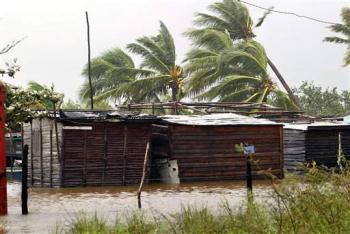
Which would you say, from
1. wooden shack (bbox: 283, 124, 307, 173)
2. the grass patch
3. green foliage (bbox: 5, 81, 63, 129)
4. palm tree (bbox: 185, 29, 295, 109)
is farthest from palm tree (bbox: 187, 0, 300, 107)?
the grass patch

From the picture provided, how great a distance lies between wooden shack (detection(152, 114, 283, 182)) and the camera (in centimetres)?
2420

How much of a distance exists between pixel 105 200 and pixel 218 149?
27.0 feet

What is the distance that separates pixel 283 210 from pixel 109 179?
1610cm

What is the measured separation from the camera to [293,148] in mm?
26844

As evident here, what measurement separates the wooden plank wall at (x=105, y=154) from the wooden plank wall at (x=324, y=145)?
7.29m

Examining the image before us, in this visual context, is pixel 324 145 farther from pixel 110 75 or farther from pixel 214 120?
pixel 110 75

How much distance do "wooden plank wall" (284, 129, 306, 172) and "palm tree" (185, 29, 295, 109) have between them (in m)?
9.41

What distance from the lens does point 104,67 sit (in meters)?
40.5

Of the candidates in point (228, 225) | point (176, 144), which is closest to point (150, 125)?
point (176, 144)

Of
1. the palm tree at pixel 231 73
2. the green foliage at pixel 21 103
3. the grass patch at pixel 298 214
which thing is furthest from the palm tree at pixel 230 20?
the grass patch at pixel 298 214

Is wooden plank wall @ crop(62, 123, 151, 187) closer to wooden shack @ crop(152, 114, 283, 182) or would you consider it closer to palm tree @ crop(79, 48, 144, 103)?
wooden shack @ crop(152, 114, 283, 182)

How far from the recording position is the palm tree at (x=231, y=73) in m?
36.6

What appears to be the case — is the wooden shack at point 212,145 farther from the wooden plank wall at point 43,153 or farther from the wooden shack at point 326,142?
the wooden plank wall at point 43,153

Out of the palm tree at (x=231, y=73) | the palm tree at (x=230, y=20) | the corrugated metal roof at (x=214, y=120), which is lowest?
the corrugated metal roof at (x=214, y=120)
